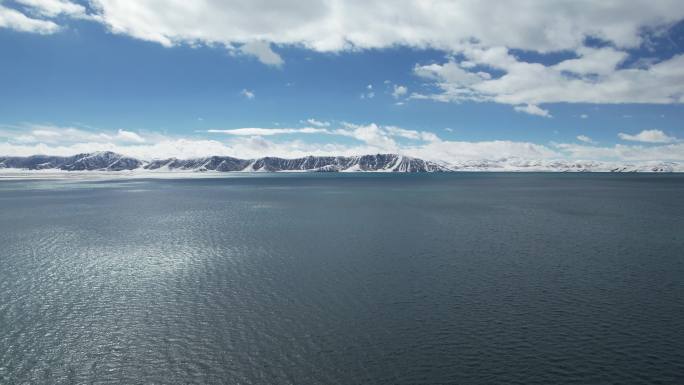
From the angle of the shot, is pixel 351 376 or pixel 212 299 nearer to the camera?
pixel 351 376

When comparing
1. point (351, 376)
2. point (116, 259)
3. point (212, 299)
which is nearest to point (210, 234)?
point (116, 259)

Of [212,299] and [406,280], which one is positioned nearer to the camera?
[212,299]

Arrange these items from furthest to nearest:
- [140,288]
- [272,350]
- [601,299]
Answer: [140,288] → [601,299] → [272,350]

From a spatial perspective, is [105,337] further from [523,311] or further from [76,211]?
[76,211]

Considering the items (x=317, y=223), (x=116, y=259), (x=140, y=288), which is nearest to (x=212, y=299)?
(x=140, y=288)

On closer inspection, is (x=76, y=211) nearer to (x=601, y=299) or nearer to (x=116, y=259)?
(x=116, y=259)

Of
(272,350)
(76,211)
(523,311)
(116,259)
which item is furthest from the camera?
(76,211)
